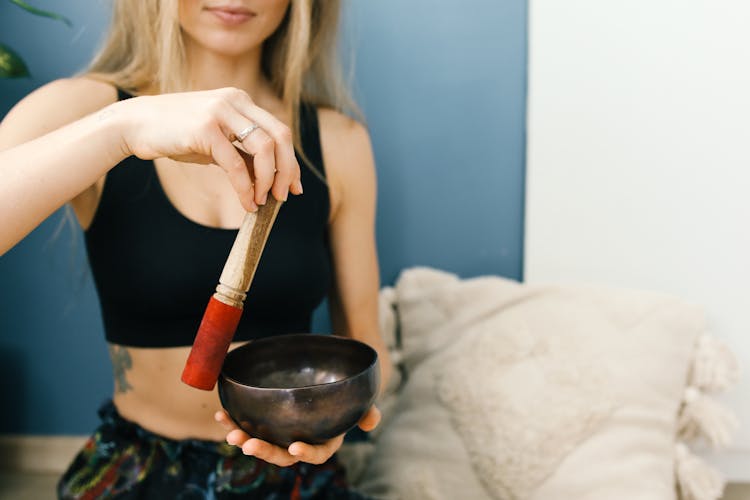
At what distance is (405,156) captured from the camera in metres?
1.50

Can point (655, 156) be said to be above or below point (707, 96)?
below

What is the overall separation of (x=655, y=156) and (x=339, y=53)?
67 cm

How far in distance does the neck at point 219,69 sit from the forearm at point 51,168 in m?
0.41

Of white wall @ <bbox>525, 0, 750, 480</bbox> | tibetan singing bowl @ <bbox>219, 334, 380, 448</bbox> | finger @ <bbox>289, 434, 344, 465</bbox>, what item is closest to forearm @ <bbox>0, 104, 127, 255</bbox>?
tibetan singing bowl @ <bbox>219, 334, 380, 448</bbox>

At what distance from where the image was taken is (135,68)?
1192mm

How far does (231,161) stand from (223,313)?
6.2 inches

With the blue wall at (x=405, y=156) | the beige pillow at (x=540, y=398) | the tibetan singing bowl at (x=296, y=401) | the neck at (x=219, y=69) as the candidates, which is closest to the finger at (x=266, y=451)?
the tibetan singing bowl at (x=296, y=401)

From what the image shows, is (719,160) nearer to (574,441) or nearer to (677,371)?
(677,371)

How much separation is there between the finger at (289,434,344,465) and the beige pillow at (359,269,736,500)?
20.5 inches

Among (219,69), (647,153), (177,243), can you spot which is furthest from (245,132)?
(647,153)

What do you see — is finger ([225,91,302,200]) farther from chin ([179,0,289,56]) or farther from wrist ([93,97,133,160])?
chin ([179,0,289,56])

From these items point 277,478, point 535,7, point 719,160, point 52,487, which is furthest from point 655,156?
point 52,487

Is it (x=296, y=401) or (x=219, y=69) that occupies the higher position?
(x=219, y=69)

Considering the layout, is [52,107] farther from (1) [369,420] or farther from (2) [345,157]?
(1) [369,420]
